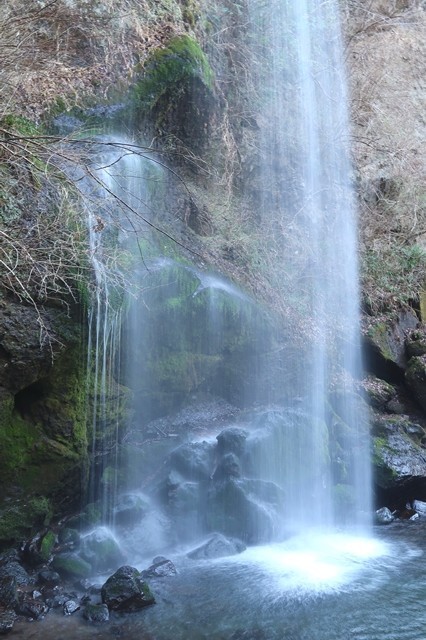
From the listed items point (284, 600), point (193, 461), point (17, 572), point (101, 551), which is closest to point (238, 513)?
point (193, 461)

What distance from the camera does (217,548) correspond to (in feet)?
21.1

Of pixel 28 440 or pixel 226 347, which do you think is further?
pixel 226 347

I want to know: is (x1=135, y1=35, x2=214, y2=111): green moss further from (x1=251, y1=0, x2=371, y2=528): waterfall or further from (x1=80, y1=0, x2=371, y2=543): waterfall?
(x1=251, y1=0, x2=371, y2=528): waterfall

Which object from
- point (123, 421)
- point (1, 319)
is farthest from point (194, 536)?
point (1, 319)

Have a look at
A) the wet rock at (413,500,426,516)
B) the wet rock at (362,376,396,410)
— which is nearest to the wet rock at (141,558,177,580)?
the wet rock at (413,500,426,516)

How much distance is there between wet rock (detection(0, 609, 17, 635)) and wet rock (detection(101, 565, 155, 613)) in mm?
766

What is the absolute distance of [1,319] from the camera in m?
5.65

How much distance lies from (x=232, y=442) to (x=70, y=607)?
304 cm

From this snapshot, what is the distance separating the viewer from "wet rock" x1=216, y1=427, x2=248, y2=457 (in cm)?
751

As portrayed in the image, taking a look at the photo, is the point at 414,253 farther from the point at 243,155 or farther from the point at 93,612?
the point at 93,612

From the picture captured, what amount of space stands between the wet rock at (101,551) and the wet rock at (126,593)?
68 cm

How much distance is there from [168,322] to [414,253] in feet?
22.6

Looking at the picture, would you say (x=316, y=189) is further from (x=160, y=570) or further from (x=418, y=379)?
(x=160, y=570)

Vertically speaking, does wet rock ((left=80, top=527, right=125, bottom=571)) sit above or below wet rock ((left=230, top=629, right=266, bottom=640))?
above
